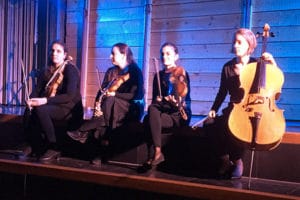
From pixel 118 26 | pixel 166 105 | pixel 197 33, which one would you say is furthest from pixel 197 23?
pixel 166 105

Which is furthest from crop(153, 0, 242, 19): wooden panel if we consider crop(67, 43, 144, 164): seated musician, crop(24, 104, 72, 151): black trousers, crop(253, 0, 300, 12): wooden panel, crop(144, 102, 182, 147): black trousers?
crop(24, 104, 72, 151): black trousers

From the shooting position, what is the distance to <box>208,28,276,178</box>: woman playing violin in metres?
2.18

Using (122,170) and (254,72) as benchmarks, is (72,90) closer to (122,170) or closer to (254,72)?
(122,170)

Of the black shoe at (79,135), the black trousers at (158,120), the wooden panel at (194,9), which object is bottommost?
the black shoe at (79,135)

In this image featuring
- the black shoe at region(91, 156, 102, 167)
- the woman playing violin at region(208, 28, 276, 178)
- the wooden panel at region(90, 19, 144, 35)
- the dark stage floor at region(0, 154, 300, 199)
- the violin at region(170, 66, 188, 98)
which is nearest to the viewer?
the dark stage floor at region(0, 154, 300, 199)

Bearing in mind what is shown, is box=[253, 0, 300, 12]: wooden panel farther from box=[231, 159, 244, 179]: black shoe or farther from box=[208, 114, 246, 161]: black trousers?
box=[231, 159, 244, 179]: black shoe

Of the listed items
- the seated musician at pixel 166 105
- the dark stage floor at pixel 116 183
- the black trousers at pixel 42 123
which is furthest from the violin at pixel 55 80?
the seated musician at pixel 166 105

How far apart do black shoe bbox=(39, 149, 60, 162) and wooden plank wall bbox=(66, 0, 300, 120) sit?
157cm

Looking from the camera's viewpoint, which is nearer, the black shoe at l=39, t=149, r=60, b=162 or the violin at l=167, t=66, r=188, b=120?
the violin at l=167, t=66, r=188, b=120

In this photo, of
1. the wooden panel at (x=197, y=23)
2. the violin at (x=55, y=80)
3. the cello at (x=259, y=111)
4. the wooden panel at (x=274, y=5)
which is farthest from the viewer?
the wooden panel at (x=197, y=23)

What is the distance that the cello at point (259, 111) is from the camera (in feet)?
6.13

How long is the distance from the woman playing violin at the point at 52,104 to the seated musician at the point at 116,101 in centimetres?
22

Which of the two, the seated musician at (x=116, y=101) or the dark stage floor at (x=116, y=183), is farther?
the seated musician at (x=116, y=101)

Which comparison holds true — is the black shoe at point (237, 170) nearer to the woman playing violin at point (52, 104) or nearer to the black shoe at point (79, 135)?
the black shoe at point (79, 135)
